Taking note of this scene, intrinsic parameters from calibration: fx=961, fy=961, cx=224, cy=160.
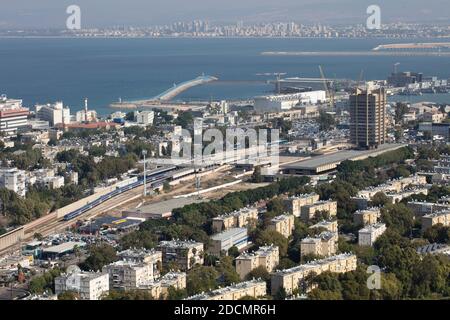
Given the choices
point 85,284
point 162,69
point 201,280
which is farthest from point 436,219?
point 162,69

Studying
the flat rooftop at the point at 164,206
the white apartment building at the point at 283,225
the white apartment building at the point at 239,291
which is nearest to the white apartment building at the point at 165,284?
the white apartment building at the point at 239,291

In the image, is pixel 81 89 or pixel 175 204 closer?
pixel 175 204

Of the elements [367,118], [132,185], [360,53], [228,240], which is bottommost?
[132,185]

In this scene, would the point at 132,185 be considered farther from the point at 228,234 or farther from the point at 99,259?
the point at 99,259

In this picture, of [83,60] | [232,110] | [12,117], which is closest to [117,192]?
[12,117]

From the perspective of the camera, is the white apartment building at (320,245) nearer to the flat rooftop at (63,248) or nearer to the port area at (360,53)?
the flat rooftop at (63,248)

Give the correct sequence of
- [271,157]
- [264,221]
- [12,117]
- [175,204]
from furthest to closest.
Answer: [12,117] → [271,157] → [175,204] → [264,221]
